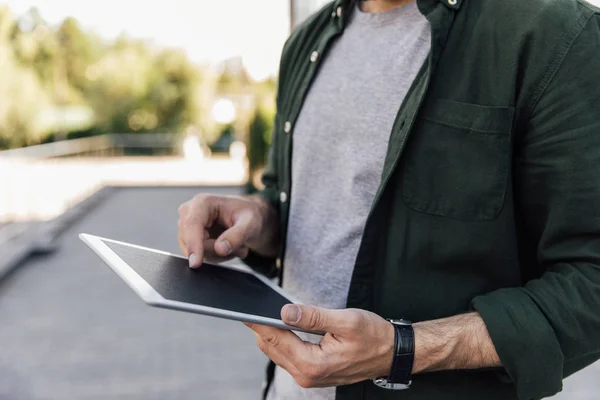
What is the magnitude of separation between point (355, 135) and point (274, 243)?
416 millimetres

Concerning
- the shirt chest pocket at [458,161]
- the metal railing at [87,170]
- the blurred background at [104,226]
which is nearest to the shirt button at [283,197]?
the shirt chest pocket at [458,161]

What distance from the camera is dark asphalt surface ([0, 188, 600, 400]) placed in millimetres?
4164

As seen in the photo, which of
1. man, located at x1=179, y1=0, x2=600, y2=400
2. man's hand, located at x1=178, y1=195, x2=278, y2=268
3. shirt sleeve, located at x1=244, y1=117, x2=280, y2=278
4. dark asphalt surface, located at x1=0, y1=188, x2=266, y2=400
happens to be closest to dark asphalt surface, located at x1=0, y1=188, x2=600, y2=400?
dark asphalt surface, located at x1=0, y1=188, x2=266, y2=400


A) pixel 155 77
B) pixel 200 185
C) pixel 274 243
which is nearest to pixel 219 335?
pixel 274 243

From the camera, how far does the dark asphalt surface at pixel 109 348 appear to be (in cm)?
416

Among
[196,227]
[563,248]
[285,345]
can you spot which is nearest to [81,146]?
[196,227]

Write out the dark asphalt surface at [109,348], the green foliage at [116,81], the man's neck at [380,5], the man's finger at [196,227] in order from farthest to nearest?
the green foliage at [116,81] < the dark asphalt surface at [109,348] < the man's neck at [380,5] < the man's finger at [196,227]

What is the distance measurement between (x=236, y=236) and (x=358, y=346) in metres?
0.53

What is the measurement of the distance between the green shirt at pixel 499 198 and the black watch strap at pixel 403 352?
132 millimetres

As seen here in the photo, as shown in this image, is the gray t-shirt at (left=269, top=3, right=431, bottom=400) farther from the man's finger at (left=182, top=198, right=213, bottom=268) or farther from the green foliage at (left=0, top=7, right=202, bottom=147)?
the green foliage at (left=0, top=7, right=202, bottom=147)

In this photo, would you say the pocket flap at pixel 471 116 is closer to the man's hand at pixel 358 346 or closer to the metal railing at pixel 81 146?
the man's hand at pixel 358 346

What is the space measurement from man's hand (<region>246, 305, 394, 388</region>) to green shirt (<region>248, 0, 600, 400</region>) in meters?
0.19

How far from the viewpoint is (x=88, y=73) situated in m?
31.2

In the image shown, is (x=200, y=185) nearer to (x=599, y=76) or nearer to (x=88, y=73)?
(x=599, y=76)
